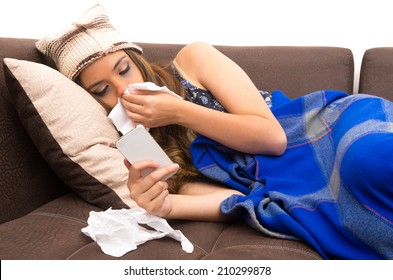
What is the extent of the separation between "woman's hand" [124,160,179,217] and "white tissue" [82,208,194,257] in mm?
28

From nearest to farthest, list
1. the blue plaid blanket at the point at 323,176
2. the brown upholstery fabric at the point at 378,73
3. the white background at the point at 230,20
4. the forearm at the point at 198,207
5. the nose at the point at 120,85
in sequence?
the blue plaid blanket at the point at 323,176 → the forearm at the point at 198,207 → the nose at the point at 120,85 → the brown upholstery fabric at the point at 378,73 → the white background at the point at 230,20

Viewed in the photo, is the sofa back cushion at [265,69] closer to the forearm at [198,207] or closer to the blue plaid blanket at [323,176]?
the blue plaid blanket at [323,176]

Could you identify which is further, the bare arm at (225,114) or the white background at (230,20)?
the white background at (230,20)

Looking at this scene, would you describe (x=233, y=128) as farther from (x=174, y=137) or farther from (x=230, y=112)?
(x=174, y=137)

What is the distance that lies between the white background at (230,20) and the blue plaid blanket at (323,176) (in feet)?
1.56

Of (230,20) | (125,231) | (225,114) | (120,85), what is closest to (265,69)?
(230,20)

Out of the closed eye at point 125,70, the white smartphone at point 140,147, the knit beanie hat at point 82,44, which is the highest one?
the knit beanie hat at point 82,44

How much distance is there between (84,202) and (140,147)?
357mm

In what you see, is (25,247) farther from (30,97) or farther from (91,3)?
(91,3)

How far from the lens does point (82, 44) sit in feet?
3.94

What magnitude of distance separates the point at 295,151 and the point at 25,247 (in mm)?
676

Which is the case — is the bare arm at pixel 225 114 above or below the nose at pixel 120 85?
below

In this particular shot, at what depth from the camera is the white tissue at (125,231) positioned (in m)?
0.91

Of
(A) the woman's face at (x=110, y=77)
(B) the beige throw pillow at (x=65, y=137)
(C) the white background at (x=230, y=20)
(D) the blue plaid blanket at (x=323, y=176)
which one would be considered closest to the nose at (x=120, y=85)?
(A) the woman's face at (x=110, y=77)
